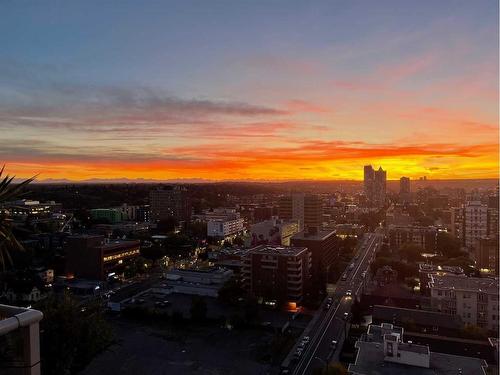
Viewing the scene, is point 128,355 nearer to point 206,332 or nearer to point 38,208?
point 206,332

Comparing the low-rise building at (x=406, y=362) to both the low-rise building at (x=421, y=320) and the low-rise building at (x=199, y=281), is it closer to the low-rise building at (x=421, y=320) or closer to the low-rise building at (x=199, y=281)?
the low-rise building at (x=421, y=320)

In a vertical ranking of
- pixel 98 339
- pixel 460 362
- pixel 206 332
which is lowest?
pixel 206 332

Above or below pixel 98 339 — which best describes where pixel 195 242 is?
below

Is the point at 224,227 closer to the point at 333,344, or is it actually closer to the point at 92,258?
the point at 92,258

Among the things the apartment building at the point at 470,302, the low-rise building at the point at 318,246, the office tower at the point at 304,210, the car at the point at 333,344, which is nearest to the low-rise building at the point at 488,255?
the apartment building at the point at 470,302

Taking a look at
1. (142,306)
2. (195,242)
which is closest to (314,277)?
(142,306)

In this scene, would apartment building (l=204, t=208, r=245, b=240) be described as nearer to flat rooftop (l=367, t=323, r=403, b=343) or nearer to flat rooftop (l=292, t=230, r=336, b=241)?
flat rooftop (l=292, t=230, r=336, b=241)

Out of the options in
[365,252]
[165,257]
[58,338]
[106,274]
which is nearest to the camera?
[58,338]

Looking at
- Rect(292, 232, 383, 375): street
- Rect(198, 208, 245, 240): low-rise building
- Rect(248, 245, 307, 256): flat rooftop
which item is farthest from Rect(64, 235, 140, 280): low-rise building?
Rect(198, 208, 245, 240): low-rise building

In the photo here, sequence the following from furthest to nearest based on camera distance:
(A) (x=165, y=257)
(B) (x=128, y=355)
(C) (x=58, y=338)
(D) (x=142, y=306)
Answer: (A) (x=165, y=257)
(D) (x=142, y=306)
(B) (x=128, y=355)
(C) (x=58, y=338)
